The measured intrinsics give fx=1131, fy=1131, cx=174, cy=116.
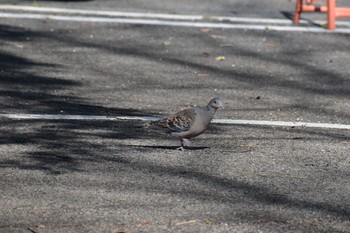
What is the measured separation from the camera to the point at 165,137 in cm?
978

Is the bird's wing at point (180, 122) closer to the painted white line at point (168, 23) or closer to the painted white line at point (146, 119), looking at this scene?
the painted white line at point (146, 119)

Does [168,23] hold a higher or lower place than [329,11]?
lower

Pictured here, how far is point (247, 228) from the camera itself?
684 cm

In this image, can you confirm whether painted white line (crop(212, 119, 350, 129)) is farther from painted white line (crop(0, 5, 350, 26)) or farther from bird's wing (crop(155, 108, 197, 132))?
painted white line (crop(0, 5, 350, 26))

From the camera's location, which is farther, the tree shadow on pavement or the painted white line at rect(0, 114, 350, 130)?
the painted white line at rect(0, 114, 350, 130)

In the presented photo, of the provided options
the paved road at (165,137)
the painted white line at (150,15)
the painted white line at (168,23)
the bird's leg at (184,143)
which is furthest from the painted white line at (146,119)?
the painted white line at (150,15)

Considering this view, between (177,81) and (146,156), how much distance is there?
3.89m

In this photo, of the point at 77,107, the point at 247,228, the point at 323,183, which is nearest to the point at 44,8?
the point at 77,107

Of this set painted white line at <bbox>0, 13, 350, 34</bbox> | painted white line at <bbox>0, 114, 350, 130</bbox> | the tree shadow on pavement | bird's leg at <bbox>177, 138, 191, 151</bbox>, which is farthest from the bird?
painted white line at <bbox>0, 13, 350, 34</bbox>

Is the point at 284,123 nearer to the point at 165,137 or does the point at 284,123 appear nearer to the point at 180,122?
the point at 165,137

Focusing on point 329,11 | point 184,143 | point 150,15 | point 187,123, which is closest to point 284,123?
Result: point 184,143

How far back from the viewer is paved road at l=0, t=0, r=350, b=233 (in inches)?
283

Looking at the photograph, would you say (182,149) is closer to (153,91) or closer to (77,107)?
(77,107)

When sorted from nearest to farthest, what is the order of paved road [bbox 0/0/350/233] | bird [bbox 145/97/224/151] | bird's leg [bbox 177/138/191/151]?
paved road [bbox 0/0/350/233], bird [bbox 145/97/224/151], bird's leg [bbox 177/138/191/151]
